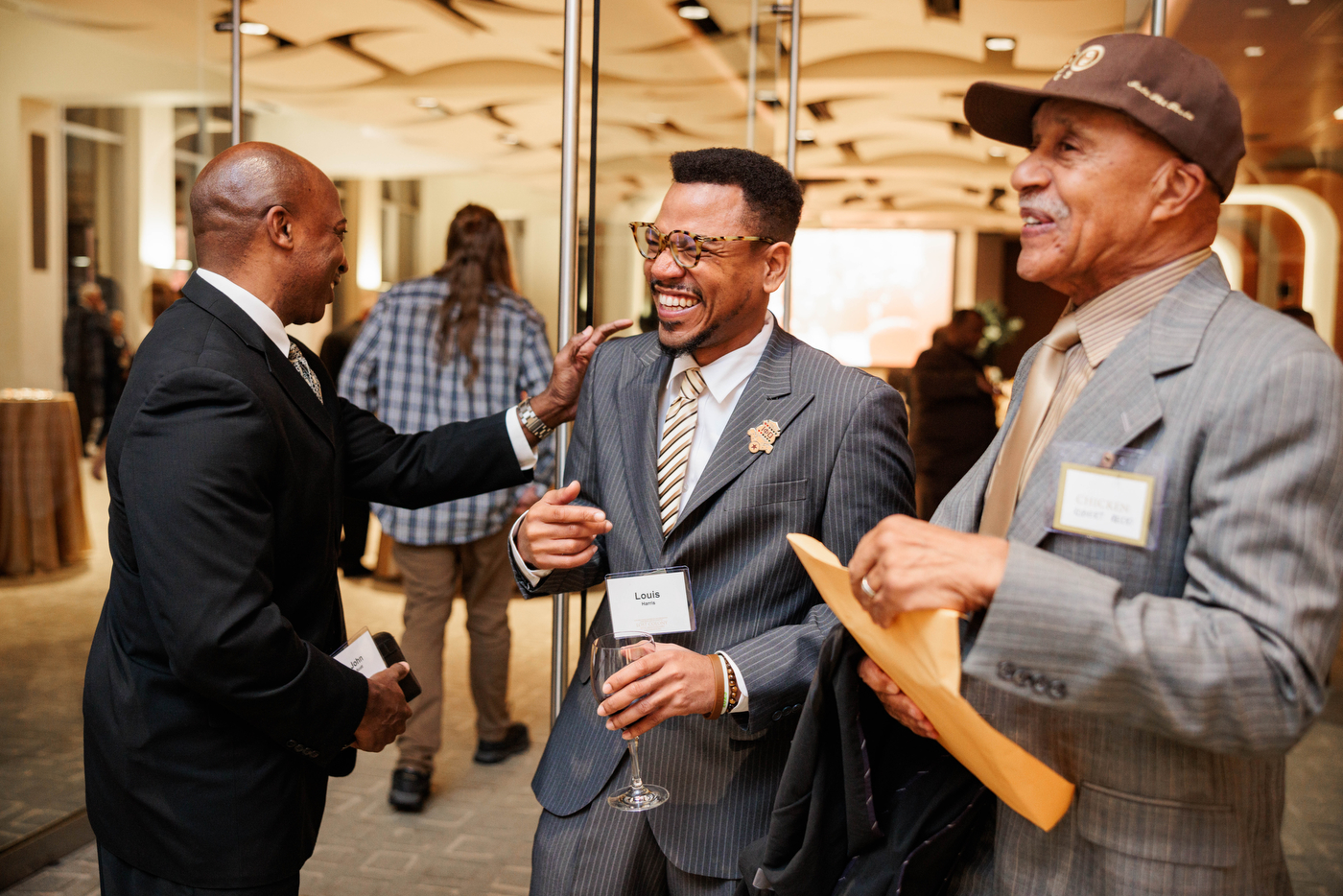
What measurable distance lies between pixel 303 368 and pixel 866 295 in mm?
5455

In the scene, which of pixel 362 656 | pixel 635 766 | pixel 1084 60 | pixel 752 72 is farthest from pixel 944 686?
pixel 752 72

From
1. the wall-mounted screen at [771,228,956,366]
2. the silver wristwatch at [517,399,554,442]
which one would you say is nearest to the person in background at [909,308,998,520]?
the wall-mounted screen at [771,228,956,366]

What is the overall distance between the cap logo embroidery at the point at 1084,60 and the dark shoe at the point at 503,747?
3350 millimetres

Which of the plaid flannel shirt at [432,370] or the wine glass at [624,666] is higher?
the plaid flannel shirt at [432,370]

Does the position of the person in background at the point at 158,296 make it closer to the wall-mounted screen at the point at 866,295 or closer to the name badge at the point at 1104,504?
the name badge at the point at 1104,504

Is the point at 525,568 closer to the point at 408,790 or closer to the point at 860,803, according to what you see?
the point at 860,803

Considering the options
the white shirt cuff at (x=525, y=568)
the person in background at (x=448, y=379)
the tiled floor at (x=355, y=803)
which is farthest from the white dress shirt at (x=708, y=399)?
the person in background at (x=448, y=379)

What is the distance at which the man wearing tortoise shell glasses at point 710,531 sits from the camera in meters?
1.56

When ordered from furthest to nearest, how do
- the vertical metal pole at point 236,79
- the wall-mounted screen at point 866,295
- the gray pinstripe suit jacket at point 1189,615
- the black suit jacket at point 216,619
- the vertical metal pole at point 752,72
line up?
the wall-mounted screen at point 866,295 < the vertical metal pole at point 752,72 < the vertical metal pole at point 236,79 < the black suit jacket at point 216,619 < the gray pinstripe suit jacket at point 1189,615

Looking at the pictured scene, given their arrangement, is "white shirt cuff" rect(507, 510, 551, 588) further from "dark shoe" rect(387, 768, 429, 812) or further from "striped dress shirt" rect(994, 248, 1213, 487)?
"dark shoe" rect(387, 768, 429, 812)

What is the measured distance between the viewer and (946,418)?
4.83 metres

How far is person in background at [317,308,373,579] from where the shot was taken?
17.3 ft

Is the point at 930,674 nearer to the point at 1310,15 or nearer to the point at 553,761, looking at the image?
the point at 553,761

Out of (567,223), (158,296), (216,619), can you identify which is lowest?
(216,619)
